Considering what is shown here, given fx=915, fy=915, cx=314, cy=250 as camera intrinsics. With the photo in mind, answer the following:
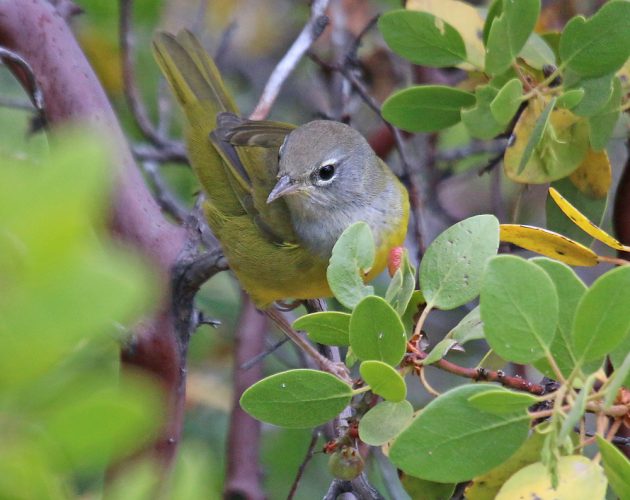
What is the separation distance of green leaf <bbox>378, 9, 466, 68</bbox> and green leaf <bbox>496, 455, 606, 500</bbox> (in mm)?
1228

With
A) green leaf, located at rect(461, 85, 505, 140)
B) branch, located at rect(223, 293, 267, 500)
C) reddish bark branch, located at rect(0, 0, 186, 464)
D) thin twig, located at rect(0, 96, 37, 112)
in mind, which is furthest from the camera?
thin twig, located at rect(0, 96, 37, 112)

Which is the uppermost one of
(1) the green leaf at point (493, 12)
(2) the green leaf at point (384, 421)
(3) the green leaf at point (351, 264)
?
(1) the green leaf at point (493, 12)

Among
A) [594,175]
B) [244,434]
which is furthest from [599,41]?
[244,434]

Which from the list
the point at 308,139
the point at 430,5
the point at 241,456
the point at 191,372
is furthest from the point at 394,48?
the point at 191,372

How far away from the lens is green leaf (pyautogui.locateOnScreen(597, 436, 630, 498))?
120 centimetres

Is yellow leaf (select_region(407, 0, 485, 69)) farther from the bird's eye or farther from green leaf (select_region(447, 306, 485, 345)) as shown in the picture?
green leaf (select_region(447, 306, 485, 345))

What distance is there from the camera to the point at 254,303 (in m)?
3.25

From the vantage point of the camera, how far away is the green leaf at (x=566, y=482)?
1.24 metres

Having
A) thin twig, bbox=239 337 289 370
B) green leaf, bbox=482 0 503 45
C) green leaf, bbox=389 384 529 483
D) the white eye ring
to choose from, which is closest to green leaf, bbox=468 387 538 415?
green leaf, bbox=389 384 529 483

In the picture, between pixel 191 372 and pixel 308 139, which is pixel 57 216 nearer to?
pixel 308 139

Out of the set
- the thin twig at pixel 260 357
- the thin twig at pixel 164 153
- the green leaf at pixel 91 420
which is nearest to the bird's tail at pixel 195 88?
the thin twig at pixel 164 153

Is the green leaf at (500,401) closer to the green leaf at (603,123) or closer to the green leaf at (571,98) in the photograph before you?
the green leaf at (571,98)

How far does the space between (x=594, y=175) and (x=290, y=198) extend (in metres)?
1.21

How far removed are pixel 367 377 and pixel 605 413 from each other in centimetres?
35
